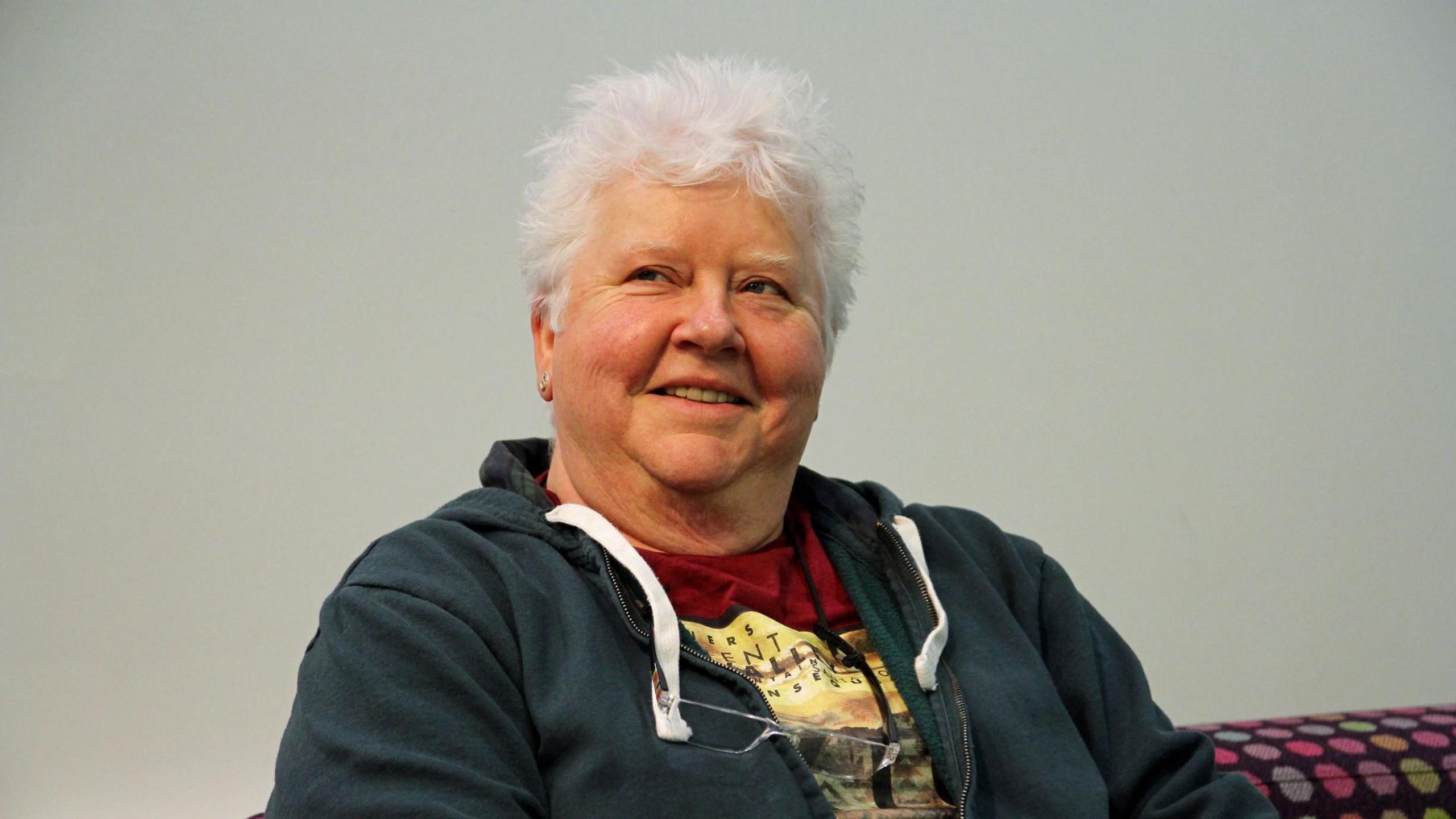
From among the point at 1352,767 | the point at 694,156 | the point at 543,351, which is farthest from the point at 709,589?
the point at 1352,767

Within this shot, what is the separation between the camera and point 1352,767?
164 centimetres

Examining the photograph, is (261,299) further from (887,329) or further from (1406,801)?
(1406,801)

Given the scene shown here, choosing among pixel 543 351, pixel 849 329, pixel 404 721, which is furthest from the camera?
pixel 849 329

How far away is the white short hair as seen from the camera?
1470 millimetres

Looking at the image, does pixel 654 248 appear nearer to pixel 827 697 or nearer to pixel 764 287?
pixel 764 287

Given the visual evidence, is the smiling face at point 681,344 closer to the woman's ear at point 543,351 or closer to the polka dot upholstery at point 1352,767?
the woman's ear at point 543,351

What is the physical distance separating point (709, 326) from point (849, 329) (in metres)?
1.34

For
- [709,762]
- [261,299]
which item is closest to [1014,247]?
[261,299]

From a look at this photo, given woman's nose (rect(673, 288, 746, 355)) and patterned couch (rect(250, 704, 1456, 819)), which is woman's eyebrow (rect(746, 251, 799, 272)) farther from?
patterned couch (rect(250, 704, 1456, 819))

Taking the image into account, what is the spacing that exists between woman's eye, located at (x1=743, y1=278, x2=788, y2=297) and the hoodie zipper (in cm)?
34

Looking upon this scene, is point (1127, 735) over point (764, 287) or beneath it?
beneath

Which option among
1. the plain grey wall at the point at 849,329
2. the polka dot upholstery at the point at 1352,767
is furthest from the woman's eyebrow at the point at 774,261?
the plain grey wall at the point at 849,329

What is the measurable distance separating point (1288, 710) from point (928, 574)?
1.70 m

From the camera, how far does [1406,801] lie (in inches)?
63.5
